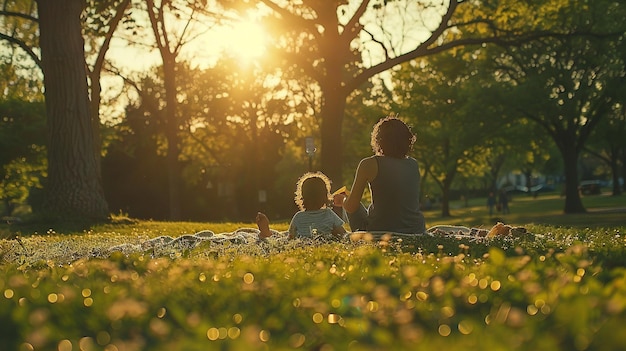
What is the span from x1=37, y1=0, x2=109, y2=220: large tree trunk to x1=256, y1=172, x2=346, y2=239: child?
753 centimetres

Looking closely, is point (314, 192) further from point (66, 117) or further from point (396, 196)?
point (66, 117)

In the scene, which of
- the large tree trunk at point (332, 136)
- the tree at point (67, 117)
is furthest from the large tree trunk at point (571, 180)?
the tree at point (67, 117)

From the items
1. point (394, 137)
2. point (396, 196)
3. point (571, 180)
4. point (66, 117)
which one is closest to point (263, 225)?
point (396, 196)

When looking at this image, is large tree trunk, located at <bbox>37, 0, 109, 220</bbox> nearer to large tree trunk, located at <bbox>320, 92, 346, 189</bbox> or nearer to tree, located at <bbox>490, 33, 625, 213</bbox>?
large tree trunk, located at <bbox>320, 92, 346, 189</bbox>

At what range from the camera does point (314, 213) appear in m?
9.48

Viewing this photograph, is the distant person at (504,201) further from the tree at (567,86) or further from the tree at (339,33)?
the tree at (339,33)

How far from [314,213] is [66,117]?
340 inches

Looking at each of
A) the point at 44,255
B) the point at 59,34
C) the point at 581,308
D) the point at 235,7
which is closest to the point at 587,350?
the point at 581,308

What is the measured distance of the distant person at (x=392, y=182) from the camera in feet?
28.1

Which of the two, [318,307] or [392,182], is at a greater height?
[392,182]

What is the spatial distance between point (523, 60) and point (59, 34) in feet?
86.6

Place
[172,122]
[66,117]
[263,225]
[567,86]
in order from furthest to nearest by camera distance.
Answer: [567,86], [172,122], [66,117], [263,225]

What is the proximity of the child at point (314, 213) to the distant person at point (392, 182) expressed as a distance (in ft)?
1.98

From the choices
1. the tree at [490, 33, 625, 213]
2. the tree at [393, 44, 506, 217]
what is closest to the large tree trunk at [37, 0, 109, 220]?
the tree at [393, 44, 506, 217]
